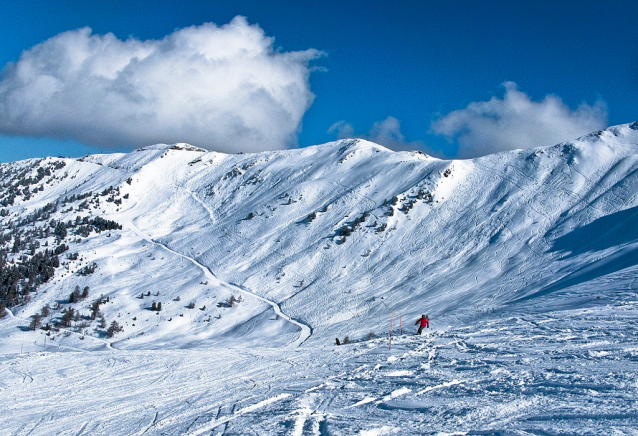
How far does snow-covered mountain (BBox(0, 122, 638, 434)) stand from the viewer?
1397cm

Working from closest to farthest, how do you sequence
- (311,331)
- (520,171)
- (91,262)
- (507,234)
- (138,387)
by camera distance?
1. (138,387)
2. (311,331)
3. (507,234)
4. (520,171)
5. (91,262)

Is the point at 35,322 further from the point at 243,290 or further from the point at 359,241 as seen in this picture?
the point at 359,241

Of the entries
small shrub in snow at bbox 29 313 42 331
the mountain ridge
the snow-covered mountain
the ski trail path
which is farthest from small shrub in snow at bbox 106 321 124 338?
→ the ski trail path

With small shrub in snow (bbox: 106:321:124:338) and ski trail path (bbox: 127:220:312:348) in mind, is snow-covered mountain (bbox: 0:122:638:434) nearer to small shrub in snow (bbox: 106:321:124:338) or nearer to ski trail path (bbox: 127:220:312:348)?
small shrub in snow (bbox: 106:321:124:338)

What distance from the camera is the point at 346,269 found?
1933 inches

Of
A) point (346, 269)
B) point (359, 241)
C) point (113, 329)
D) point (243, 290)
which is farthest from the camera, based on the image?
point (359, 241)

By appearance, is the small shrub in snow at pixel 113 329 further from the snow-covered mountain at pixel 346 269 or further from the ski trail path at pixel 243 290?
the ski trail path at pixel 243 290

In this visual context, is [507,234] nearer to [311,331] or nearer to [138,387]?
[311,331]

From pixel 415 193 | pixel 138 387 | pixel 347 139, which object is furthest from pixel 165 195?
pixel 138 387

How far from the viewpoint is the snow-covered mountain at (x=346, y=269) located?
45.8 feet

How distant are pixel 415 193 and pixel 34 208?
8280cm

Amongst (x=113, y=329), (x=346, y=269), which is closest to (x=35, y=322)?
(x=113, y=329)

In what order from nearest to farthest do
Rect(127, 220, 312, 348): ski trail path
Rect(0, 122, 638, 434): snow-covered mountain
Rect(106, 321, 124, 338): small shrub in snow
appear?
Rect(0, 122, 638, 434): snow-covered mountain, Rect(127, 220, 312, 348): ski trail path, Rect(106, 321, 124, 338): small shrub in snow

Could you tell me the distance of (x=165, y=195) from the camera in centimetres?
9281
